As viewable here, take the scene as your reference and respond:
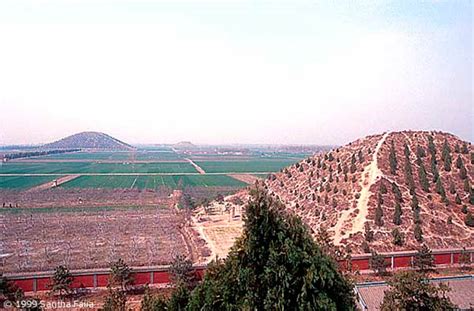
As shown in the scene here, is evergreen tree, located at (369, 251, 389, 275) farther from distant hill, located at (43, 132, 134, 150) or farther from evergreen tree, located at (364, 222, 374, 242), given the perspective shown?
distant hill, located at (43, 132, 134, 150)

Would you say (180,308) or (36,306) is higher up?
(180,308)

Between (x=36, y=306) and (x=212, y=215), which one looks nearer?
(x=36, y=306)

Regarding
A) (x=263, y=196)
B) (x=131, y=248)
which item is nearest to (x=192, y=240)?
(x=131, y=248)

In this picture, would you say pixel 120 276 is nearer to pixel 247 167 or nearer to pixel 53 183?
pixel 53 183

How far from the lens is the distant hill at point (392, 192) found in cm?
2245

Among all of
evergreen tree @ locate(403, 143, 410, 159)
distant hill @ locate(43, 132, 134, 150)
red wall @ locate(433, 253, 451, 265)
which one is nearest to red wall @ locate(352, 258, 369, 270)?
red wall @ locate(433, 253, 451, 265)

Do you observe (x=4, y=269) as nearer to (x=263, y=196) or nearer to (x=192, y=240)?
(x=192, y=240)

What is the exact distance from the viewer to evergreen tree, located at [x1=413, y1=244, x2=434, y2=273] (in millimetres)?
18156

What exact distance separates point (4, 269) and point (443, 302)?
19012mm

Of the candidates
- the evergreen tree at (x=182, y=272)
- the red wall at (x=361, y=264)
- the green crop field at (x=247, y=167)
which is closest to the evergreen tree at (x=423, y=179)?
the red wall at (x=361, y=264)

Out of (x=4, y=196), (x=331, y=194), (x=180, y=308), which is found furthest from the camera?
(x=4, y=196)

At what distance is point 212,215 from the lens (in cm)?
3266

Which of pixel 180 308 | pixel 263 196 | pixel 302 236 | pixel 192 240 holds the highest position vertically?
pixel 263 196

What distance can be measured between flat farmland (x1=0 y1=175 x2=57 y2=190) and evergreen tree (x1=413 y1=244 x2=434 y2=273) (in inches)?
1770
